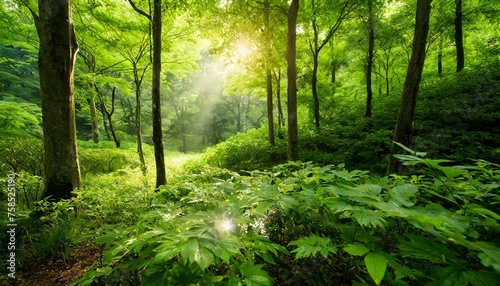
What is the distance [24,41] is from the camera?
1068cm

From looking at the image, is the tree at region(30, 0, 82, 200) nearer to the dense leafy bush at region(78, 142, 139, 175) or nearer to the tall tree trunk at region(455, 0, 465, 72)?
the dense leafy bush at region(78, 142, 139, 175)

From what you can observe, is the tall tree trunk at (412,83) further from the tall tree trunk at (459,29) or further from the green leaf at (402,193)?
the tall tree trunk at (459,29)

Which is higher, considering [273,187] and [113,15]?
[113,15]

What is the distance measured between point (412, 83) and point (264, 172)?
4337mm

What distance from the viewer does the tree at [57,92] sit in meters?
3.73

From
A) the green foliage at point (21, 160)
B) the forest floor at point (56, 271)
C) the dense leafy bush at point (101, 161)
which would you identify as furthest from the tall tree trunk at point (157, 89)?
the forest floor at point (56, 271)

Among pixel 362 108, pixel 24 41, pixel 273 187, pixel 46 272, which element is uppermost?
pixel 24 41

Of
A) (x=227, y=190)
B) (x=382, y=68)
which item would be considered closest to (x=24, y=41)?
(x=227, y=190)

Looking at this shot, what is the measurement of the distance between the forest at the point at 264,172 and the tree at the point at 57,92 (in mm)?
22

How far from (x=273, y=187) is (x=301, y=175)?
1.49 ft

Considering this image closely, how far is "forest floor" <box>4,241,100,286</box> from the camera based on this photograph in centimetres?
277

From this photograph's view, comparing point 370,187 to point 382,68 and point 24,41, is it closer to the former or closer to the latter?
point 24,41

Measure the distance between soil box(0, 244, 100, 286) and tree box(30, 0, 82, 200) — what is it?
1.21m

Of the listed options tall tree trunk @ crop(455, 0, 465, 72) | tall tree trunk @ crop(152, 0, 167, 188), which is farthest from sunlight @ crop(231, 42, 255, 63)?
tall tree trunk @ crop(455, 0, 465, 72)
